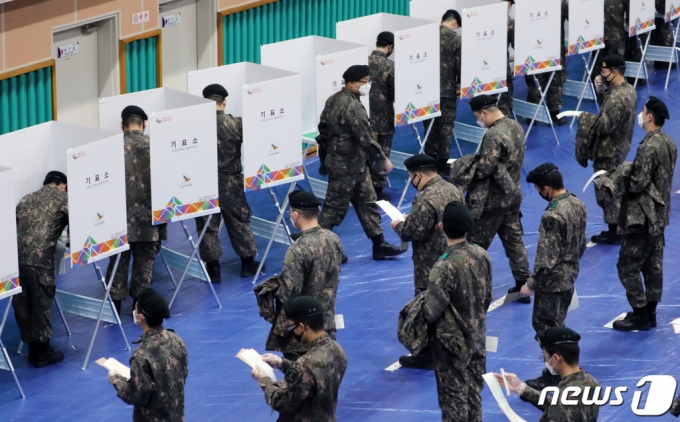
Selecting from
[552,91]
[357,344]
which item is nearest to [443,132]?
[552,91]

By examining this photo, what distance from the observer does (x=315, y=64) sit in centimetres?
1235

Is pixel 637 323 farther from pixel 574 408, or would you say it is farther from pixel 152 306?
pixel 152 306

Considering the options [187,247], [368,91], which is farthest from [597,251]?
[187,247]

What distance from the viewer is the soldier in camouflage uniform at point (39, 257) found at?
9711mm

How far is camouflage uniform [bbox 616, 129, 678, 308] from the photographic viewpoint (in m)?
10.2

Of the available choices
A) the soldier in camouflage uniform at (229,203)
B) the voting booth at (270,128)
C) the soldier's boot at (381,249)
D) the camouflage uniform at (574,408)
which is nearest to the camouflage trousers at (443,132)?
the soldier's boot at (381,249)

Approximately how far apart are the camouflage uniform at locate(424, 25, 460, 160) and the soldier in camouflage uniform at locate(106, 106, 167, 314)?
14.6 feet

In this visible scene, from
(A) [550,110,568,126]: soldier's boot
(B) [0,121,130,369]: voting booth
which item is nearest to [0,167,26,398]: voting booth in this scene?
(B) [0,121,130,369]: voting booth

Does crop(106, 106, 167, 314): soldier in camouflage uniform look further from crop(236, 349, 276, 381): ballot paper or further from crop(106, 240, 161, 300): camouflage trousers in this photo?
crop(236, 349, 276, 381): ballot paper

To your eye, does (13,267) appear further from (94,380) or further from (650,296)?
(650,296)

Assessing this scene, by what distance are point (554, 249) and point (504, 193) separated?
1739 millimetres

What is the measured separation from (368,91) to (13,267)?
4619 millimetres

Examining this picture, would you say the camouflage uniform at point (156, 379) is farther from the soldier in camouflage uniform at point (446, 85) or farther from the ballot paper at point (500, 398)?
the soldier in camouflage uniform at point (446, 85)

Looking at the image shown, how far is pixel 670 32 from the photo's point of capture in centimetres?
1764
